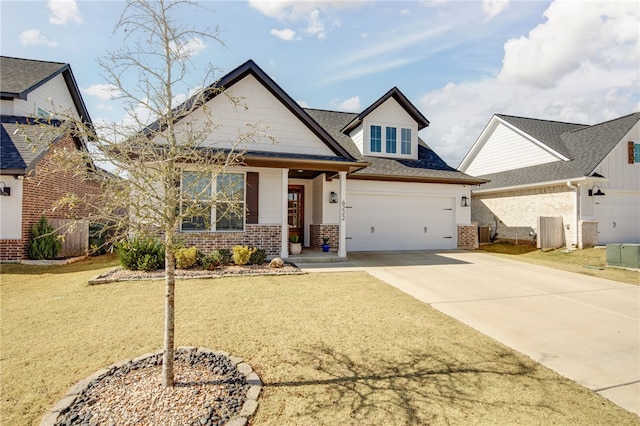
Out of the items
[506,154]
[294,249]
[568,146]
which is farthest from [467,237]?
[294,249]

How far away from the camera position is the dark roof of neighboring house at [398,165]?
12781mm

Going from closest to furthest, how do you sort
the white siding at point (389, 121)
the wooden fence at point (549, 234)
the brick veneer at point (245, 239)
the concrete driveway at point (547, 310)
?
the concrete driveway at point (547, 310), the brick veneer at point (245, 239), the wooden fence at point (549, 234), the white siding at point (389, 121)

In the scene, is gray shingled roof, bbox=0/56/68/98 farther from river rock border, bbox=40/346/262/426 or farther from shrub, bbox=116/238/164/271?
river rock border, bbox=40/346/262/426

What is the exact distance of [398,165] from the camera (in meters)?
13.7

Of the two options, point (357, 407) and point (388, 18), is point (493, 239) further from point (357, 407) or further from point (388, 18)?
point (357, 407)

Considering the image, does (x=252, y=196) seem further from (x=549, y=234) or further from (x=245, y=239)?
(x=549, y=234)

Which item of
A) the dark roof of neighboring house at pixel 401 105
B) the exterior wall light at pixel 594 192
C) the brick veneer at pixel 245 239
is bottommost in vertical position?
the brick veneer at pixel 245 239

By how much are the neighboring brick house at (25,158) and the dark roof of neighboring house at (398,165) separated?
32.6 ft

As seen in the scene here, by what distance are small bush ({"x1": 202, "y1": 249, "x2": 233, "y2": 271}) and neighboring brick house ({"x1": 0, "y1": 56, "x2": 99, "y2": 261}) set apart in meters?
3.03

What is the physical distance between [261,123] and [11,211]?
→ 8357 mm

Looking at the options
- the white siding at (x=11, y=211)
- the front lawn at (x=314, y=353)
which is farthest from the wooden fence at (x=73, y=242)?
the front lawn at (x=314, y=353)

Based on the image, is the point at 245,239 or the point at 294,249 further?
the point at 294,249

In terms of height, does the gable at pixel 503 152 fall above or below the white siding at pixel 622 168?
above

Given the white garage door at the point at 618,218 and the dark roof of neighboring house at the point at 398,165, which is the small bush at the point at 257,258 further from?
the white garage door at the point at 618,218
